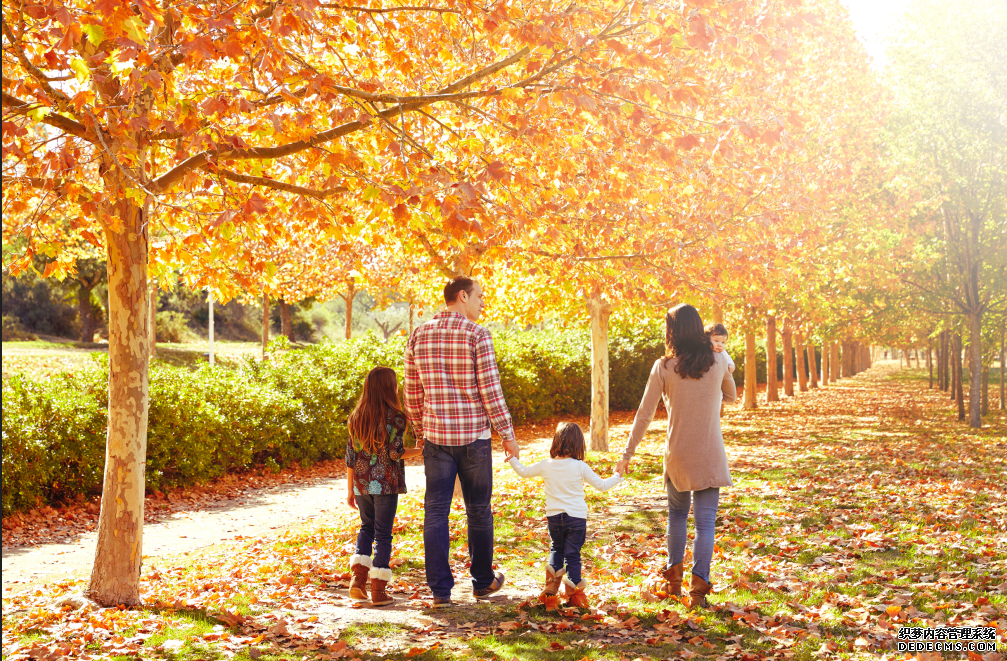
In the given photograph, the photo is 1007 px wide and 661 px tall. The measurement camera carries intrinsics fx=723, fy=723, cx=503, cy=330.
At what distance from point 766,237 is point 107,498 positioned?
884cm

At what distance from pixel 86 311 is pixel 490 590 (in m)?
34.8

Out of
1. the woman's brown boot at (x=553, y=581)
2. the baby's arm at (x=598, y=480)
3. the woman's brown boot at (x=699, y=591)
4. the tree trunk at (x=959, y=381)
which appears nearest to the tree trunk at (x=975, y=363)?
the tree trunk at (x=959, y=381)

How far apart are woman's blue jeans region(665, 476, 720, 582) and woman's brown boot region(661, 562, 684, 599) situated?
0.05 metres

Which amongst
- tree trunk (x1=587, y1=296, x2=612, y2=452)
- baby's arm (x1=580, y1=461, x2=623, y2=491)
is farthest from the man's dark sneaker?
tree trunk (x1=587, y1=296, x2=612, y2=452)

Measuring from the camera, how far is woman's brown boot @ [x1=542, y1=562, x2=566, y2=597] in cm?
476

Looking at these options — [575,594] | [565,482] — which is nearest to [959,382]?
[575,594]

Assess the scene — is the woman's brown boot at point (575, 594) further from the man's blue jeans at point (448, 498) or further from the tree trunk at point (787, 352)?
the tree trunk at point (787, 352)

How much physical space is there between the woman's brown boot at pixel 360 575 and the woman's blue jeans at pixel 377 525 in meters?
0.05

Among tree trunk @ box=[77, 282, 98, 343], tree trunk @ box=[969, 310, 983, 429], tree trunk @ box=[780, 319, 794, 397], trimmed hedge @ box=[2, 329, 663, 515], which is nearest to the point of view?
trimmed hedge @ box=[2, 329, 663, 515]

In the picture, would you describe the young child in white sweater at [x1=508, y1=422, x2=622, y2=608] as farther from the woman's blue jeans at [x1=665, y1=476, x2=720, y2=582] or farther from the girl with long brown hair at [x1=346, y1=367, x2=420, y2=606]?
the girl with long brown hair at [x1=346, y1=367, x2=420, y2=606]

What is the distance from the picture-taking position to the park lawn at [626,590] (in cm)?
419

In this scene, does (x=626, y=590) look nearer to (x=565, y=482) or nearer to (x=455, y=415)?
(x=565, y=482)

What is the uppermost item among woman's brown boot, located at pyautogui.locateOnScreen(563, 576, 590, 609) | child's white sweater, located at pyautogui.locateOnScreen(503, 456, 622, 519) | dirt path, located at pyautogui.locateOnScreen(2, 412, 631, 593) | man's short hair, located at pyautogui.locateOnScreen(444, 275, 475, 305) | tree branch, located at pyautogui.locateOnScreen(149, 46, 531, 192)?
tree branch, located at pyautogui.locateOnScreen(149, 46, 531, 192)

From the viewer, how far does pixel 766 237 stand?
411 inches
